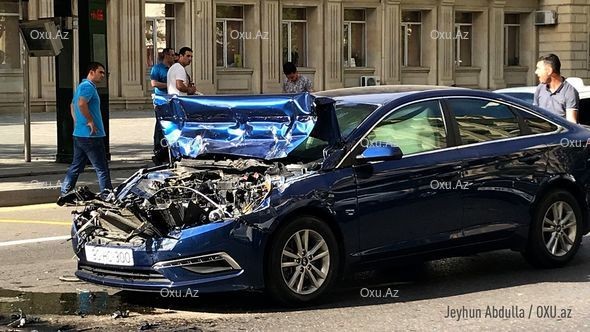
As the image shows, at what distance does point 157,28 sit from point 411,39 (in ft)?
36.2

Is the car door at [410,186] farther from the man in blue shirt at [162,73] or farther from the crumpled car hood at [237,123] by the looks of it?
the man in blue shirt at [162,73]

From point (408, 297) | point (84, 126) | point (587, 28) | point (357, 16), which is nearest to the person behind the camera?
point (408, 297)

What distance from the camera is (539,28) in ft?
136

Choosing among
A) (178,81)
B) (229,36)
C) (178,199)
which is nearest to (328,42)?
(229,36)

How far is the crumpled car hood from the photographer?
24.4 ft

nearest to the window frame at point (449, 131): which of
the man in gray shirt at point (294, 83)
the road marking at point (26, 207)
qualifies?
the road marking at point (26, 207)

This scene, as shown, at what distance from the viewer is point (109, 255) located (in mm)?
6957

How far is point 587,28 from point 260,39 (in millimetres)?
15619

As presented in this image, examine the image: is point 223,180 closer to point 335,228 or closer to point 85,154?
point 335,228

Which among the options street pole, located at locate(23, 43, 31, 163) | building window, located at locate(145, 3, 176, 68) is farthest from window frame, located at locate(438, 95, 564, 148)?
building window, located at locate(145, 3, 176, 68)

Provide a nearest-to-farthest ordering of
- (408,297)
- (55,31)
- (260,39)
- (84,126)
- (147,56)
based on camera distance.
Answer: (408,297), (84,126), (55,31), (147,56), (260,39)

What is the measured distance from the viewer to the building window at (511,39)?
41.1m

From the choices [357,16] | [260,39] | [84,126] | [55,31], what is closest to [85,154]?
[84,126]

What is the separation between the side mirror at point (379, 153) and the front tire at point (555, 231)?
1.65 meters
